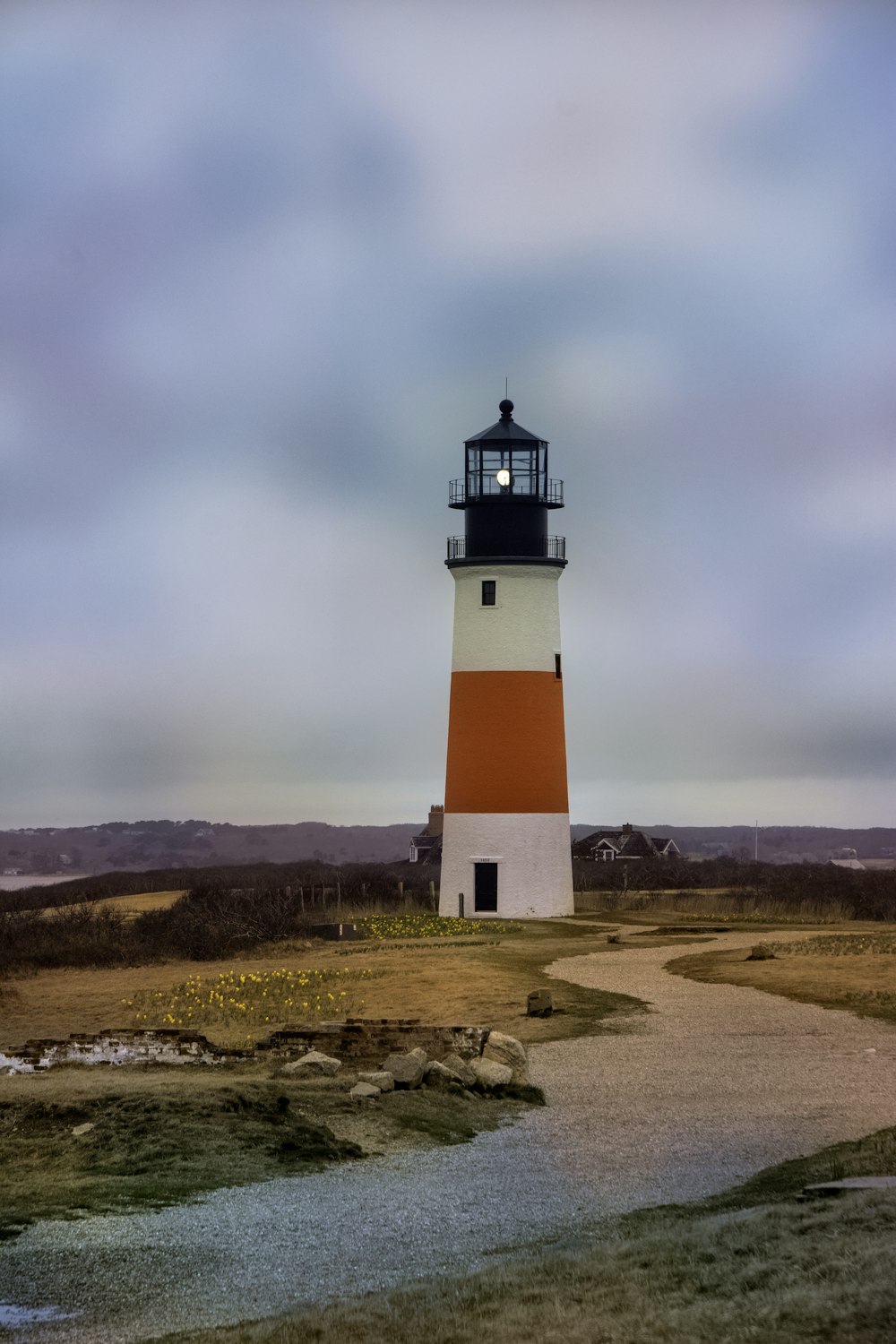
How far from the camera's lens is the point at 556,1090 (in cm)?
1683

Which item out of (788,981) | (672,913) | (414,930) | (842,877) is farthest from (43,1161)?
(842,877)

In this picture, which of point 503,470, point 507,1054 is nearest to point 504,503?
point 503,470

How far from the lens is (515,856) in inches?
1609

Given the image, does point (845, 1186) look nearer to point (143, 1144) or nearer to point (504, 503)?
point (143, 1144)

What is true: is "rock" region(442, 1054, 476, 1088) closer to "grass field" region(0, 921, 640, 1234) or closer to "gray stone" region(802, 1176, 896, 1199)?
"grass field" region(0, 921, 640, 1234)

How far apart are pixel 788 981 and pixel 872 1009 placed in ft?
11.4

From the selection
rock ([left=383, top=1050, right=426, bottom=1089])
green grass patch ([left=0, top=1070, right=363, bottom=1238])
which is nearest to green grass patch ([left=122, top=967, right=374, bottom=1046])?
rock ([left=383, top=1050, right=426, bottom=1089])

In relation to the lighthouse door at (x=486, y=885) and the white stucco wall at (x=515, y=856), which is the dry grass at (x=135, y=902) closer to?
the white stucco wall at (x=515, y=856)

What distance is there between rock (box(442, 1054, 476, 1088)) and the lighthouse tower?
23187mm

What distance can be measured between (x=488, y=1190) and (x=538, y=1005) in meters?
10.1

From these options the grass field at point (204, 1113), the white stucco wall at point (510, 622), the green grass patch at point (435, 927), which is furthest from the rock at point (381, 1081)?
the white stucco wall at point (510, 622)

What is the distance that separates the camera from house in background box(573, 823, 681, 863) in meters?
68.8

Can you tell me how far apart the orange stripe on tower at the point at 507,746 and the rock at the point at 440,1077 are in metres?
23.9

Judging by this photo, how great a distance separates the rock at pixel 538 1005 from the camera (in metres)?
22.3
